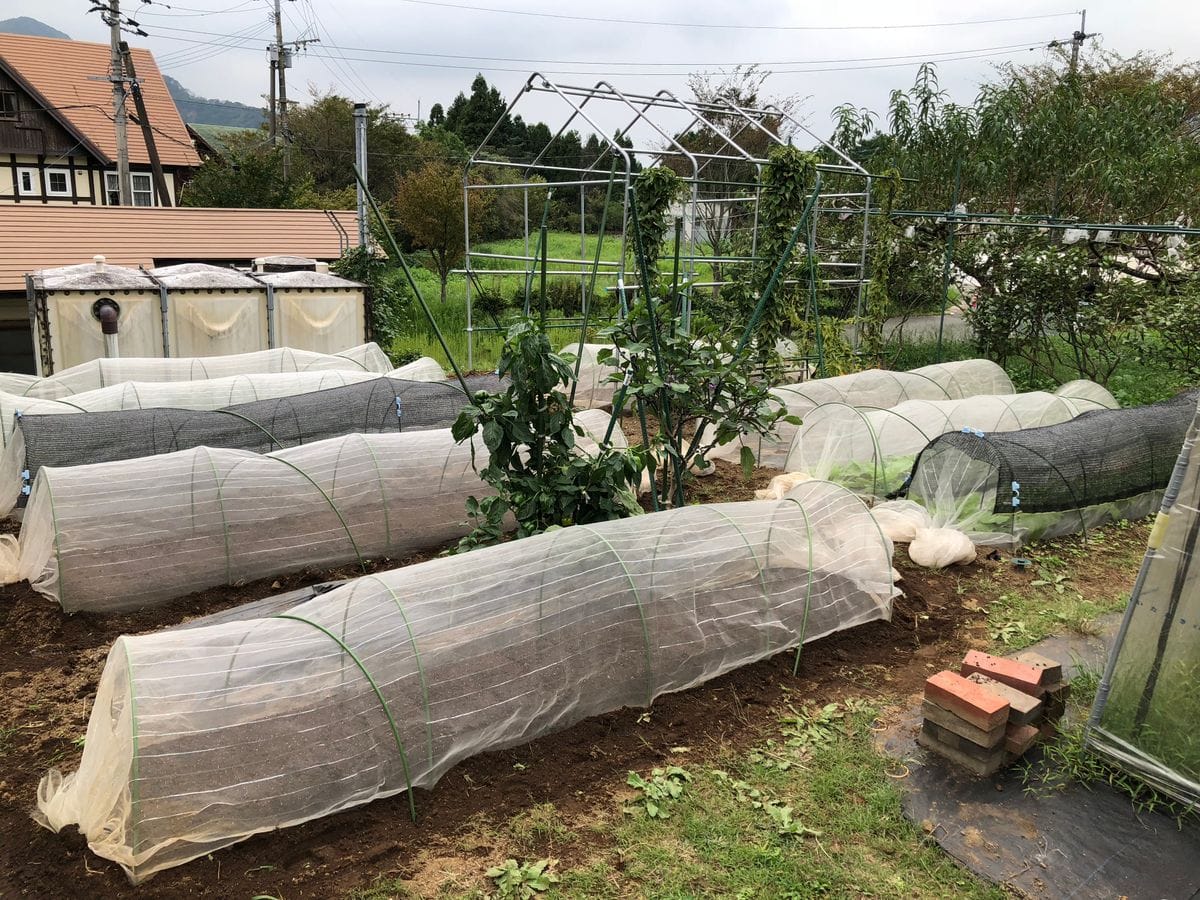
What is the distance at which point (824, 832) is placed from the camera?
4004 millimetres

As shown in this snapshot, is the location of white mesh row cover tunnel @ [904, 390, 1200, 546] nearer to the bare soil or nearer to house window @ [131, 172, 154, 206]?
the bare soil

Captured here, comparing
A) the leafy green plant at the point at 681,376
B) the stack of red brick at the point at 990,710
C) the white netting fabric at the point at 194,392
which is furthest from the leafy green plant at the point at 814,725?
the white netting fabric at the point at 194,392

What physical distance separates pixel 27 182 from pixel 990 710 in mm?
31943

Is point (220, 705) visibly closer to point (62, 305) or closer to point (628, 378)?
point (628, 378)

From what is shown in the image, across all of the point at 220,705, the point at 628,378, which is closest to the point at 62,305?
the point at 628,378

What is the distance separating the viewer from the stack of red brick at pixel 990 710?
14.0ft

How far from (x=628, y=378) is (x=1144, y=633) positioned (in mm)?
3864

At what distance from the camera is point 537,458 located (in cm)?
575

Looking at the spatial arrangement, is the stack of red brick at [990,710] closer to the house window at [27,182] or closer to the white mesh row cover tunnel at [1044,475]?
the white mesh row cover tunnel at [1044,475]

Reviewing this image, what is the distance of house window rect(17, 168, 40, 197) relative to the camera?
26688mm

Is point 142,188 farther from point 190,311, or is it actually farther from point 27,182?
point 190,311

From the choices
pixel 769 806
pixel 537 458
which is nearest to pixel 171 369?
pixel 537 458

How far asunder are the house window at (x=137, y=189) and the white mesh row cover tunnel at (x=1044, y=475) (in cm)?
3061

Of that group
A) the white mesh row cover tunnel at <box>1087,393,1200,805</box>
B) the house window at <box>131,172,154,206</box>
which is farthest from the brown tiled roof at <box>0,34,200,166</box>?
the white mesh row cover tunnel at <box>1087,393,1200,805</box>
